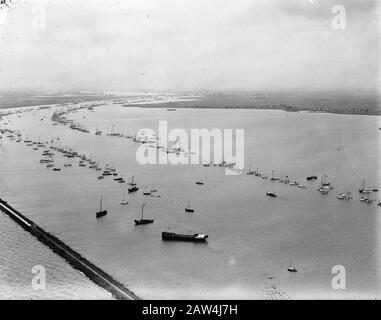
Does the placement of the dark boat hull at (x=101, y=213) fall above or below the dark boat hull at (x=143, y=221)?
above

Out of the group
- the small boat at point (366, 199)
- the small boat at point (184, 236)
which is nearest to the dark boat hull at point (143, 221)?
the small boat at point (184, 236)

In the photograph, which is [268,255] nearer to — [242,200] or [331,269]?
[331,269]

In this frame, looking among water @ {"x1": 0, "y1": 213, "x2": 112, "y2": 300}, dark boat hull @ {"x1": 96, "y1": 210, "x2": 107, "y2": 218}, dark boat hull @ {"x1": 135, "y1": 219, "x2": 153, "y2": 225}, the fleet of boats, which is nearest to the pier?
water @ {"x1": 0, "y1": 213, "x2": 112, "y2": 300}

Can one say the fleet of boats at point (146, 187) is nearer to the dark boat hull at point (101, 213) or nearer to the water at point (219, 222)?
the dark boat hull at point (101, 213)

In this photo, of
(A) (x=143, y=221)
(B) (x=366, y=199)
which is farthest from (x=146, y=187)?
(B) (x=366, y=199)

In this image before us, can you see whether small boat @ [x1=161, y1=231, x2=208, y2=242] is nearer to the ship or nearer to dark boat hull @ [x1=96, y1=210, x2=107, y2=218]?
dark boat hull @ [x1=96, y1=210, x2=107, y2=218]
